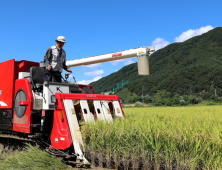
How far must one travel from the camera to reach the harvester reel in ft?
17.1

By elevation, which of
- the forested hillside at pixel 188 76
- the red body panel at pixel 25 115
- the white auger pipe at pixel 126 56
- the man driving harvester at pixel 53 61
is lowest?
the red body panel at pixel 25 115

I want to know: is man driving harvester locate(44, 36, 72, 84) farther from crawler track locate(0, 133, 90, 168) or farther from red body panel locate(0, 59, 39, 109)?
crawler track locate(0, 133, 90, 168)

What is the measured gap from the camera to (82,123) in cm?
465

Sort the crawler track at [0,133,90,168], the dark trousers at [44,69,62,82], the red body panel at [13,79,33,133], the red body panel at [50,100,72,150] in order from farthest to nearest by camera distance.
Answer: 1. the dark trousers at [44,69,62,82]
2. the red body panel at [13,79,33,133]
3. the red body panel at [50,100,72,150]
4. the crawler track at [0,133,90,168]

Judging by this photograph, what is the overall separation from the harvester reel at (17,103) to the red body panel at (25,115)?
0.31 feet

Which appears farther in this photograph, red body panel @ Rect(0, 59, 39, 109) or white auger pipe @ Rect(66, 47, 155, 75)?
white auger pipe @ Rect(66, 47, 155, 75)

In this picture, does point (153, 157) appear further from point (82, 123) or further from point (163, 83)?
point (163, 83)

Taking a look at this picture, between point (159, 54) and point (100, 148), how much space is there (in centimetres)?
12323

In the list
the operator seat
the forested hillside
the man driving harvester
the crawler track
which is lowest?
the crawler track

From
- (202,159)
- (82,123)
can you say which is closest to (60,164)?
(82,123)

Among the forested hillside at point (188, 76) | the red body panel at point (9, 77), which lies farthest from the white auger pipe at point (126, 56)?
the forested hillside at point (188, 76)

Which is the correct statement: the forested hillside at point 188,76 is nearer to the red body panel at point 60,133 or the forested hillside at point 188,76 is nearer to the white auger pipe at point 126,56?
the white auger pipe at point 126,56

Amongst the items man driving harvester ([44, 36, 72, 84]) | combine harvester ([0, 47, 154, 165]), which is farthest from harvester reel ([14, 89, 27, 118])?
man driving harvester ([44, 36, 72, 84])

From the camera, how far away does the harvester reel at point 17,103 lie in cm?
520
